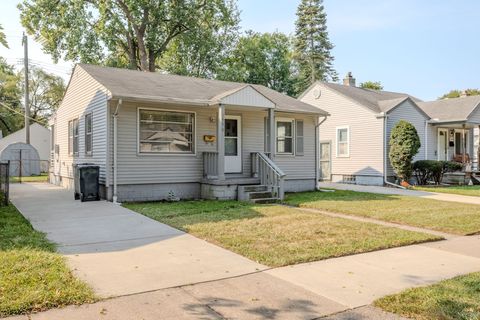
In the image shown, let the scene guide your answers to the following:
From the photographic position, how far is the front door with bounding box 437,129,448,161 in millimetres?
20094

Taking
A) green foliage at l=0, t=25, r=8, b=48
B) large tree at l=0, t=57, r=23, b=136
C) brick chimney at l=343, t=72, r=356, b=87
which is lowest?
green foliage at l=0, t=25, r=8, b=48

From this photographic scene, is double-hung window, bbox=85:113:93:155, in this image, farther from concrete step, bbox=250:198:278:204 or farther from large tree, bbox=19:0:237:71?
large tree, bbox=19:0:237:71

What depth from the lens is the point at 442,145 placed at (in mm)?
20359

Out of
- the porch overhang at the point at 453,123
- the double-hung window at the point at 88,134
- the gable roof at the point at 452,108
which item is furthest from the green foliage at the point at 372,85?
the double-hung window at the point at 88,134

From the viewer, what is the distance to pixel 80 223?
7.82 metres

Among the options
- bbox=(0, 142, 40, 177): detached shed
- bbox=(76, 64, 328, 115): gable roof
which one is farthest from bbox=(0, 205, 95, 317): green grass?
bbox=(0, 142, 40, 177): detached shed

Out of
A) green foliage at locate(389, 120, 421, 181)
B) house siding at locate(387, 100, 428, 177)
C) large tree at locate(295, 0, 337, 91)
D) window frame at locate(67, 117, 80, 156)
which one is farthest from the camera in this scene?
large tree at locate(295, 0, 337, 91)

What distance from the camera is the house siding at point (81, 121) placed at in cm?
1150

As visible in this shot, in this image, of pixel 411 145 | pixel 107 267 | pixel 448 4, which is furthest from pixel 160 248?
pixel 411 145

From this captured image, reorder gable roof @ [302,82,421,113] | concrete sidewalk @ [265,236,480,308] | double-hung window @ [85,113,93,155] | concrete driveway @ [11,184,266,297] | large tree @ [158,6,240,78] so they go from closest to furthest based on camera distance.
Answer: concrete sidewalk @ [265,236,480,308] < concrete driveway @ [11,184,266,297] < double-hung window @ [85,113,93,155] < gable roof @ [302,82,421,113] < large tree @ [158,6,240,78]

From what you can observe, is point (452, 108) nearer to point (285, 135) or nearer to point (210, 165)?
point (285, 135)

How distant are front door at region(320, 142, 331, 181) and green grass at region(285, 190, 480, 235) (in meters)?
7.49

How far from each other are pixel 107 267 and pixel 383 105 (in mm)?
16658

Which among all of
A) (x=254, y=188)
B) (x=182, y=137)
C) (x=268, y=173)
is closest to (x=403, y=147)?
(x=268, y=173)
